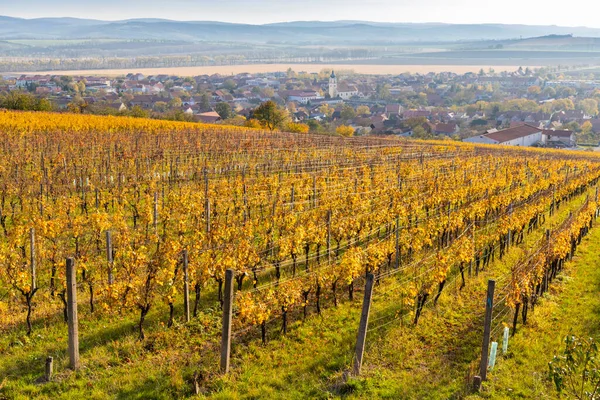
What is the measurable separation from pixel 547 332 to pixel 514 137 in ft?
202

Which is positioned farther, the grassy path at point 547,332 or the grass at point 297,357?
the grassy path at point 547,332

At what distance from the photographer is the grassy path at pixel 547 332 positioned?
7863 millimetres

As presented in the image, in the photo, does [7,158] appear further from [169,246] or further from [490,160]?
[490,160]

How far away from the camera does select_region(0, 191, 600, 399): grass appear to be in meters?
7.66

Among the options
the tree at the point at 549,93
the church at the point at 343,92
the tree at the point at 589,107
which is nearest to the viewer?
the tree at the point at 589,107

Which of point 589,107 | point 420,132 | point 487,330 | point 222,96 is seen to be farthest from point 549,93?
point 487,330

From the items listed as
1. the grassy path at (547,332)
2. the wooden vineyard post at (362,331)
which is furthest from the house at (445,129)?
the wooden vineyard post at (362,331)

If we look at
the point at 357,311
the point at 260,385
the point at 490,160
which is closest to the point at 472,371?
the point at 357,311

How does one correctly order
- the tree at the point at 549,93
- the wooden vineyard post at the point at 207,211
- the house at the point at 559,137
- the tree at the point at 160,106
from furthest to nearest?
the tree at the point at 549,93
the tree at the point at 160,106
the house at the point at 559,137
the wooden vineyard post at the point at 207,211

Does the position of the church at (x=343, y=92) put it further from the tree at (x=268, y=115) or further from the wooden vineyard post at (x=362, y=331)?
the wooden vineyard post at (x=362, y=331)

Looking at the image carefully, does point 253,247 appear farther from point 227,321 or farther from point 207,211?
point 227,321

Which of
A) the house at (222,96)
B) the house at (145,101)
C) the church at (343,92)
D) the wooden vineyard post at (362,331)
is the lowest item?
the wooden vineyard post at (362,331)

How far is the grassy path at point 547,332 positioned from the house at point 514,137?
5390 centimetres

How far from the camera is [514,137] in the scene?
66.1 m
